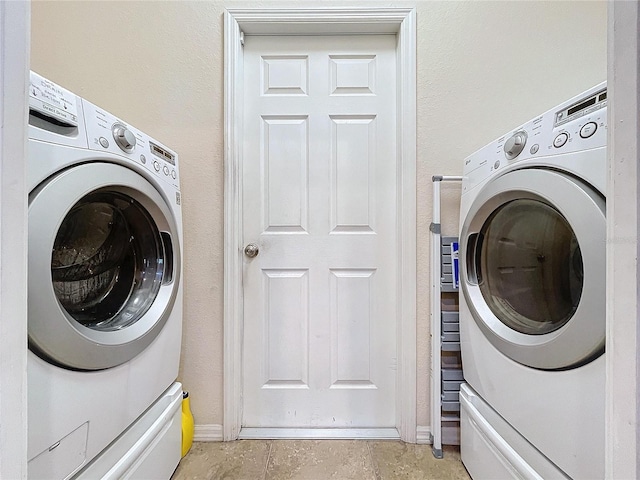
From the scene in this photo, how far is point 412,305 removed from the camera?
119 cm

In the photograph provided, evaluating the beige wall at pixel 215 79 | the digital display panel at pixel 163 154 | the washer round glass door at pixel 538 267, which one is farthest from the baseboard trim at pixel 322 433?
the digital display panel at pixel 163 154

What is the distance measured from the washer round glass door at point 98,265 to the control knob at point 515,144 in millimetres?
989

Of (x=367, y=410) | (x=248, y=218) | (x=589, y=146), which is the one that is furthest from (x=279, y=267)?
(x=589, y=146)

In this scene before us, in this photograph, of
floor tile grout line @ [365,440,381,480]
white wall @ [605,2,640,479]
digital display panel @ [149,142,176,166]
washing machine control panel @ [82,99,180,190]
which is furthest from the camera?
floor tile grout line @ [365,440,381,480]

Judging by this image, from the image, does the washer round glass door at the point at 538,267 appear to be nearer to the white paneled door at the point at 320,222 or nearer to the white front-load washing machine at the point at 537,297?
the white front-load washing machine at the point at 537,297

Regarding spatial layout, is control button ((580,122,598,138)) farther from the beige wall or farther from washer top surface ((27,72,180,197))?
washer top surface ((27,72,180,197))

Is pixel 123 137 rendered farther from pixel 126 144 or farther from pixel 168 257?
pixel 168 257

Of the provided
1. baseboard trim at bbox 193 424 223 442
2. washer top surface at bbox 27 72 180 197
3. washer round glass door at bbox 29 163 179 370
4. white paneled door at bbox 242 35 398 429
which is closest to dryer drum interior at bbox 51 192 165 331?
washer round glass door at bbox 29 163 179 370

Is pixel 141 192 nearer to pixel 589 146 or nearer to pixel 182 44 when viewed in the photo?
pixel 182 44

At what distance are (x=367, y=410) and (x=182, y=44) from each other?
171 centimetres

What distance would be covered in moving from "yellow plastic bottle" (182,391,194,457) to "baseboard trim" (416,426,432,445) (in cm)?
90

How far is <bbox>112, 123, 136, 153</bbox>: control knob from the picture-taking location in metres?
0.72

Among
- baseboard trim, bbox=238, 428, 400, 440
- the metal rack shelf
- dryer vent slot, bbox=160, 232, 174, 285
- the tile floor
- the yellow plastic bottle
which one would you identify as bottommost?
the tile floor

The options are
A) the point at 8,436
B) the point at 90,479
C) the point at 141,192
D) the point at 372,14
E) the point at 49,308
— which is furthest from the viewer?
the point at 372,14
